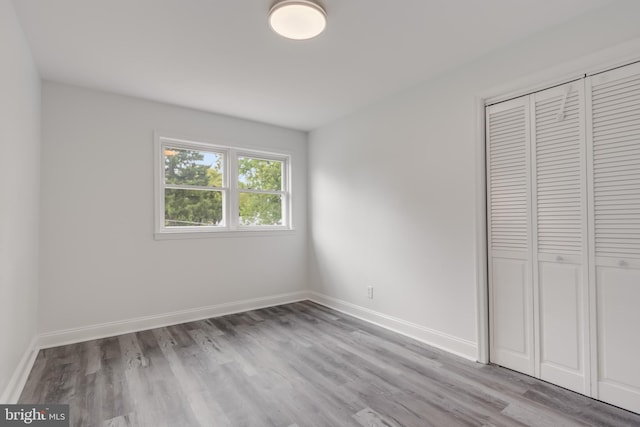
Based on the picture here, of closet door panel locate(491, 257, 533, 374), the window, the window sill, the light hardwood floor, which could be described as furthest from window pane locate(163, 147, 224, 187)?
closet door panel locate(491, 257, 533, 374)

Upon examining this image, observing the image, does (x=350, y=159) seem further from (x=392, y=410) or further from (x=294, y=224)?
(x=392, y=410)

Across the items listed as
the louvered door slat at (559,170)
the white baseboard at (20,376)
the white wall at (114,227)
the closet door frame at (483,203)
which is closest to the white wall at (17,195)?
the white baseboard at (20,376)

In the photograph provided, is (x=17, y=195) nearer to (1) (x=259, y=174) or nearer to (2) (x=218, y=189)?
(2) (x=218, y=189)

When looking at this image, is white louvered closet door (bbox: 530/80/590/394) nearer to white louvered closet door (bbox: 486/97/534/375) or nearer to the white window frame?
white louvered closet door (bbox: 486/97/534/375)

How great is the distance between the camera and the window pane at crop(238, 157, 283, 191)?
429cm

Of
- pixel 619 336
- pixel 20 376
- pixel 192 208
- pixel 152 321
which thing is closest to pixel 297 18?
pixel 192 208

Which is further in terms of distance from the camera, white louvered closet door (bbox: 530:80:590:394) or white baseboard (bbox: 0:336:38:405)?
white louvered closet door (bbox: 530:80:590:394)

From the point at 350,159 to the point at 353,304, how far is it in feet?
6.10

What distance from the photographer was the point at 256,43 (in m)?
2.40

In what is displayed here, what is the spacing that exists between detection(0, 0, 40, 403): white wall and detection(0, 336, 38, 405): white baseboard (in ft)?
0.05

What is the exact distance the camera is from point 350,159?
400cm

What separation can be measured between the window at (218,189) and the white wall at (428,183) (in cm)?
90

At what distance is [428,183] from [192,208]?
9.16 ft

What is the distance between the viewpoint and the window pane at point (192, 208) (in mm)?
3709
